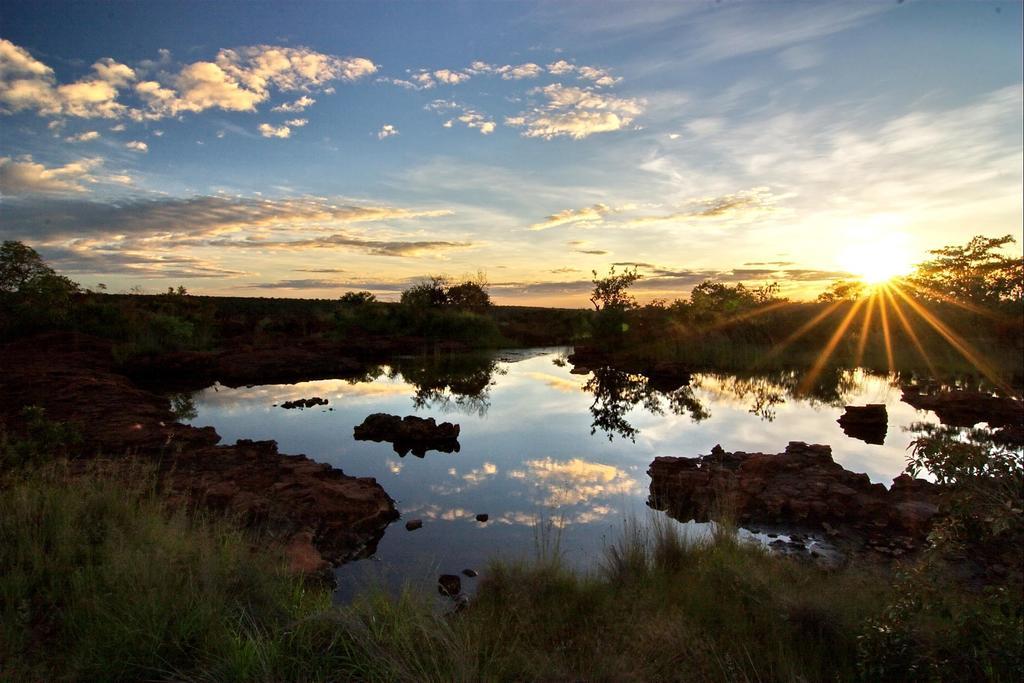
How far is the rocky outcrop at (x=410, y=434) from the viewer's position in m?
11.1

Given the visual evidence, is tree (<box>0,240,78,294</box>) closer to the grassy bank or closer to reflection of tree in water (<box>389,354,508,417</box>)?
reflection of tree in water (<box>389,354,508,417</box>)

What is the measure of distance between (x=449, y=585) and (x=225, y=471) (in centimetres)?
466

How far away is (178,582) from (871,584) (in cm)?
593

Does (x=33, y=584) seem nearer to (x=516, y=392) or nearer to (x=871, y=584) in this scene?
(x=871, y=584)

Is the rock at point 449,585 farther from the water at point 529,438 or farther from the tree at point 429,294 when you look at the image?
the tree at point 429,294

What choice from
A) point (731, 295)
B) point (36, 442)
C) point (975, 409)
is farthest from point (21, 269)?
point (731, 295)

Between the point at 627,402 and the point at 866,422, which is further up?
the point at 866,422

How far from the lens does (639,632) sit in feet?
13.7

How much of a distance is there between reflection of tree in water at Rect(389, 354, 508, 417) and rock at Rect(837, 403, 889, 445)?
9.13 m

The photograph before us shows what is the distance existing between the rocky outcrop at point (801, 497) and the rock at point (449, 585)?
337 cm

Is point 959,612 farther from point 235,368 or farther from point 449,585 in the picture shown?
point 235,368

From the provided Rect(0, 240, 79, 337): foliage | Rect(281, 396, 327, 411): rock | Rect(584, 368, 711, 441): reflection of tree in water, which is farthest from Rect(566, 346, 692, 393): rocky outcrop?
Rect(0, 240, 79, 337): foliage

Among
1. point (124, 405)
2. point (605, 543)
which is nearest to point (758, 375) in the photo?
point (605, 543)

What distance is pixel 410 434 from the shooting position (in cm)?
1145
